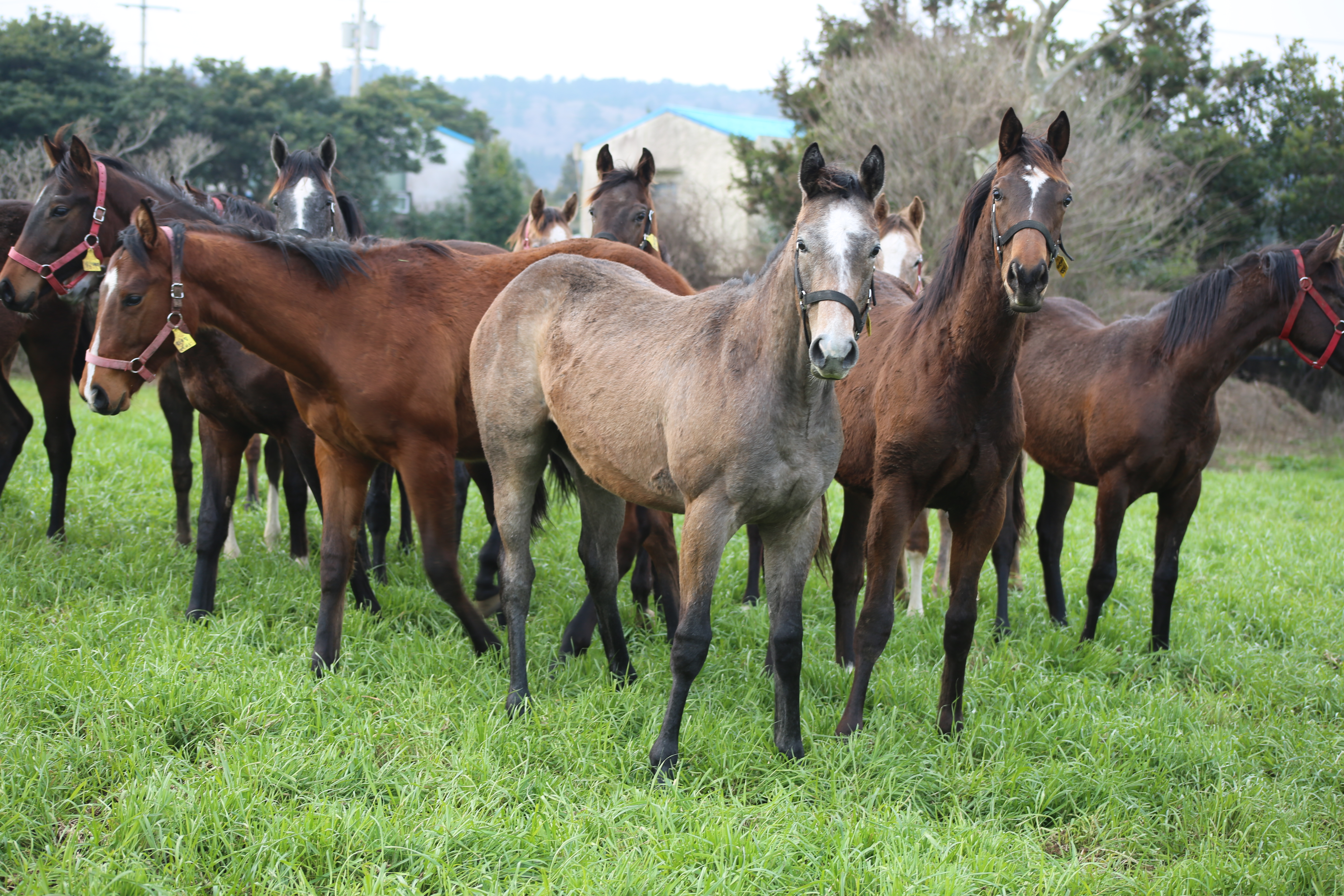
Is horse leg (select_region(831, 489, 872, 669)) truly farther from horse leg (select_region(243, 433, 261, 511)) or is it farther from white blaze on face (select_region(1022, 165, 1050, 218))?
horse leg (select_region(243, 433, 261, 511))

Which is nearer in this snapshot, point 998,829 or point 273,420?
point 998,829

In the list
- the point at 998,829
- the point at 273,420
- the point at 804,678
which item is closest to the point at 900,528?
the point at 804,678

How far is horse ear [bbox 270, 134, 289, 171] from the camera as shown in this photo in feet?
21.9

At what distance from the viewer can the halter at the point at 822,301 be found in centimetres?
296

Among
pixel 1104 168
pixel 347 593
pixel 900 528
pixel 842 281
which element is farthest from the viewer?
pixel 1104 168

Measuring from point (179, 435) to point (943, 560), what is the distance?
552cm

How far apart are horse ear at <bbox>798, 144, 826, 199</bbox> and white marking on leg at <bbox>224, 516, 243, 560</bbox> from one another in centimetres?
462

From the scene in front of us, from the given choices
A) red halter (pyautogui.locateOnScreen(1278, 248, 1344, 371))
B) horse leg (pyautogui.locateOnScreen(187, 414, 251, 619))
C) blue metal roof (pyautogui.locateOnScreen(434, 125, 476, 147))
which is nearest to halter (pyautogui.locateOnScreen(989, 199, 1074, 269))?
red halter (pyautogui.locateOnScreen(1278, 248, 1344, 371))

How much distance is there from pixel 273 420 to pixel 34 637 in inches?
56.2

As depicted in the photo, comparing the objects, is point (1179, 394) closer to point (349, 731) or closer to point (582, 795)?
point (582, 795)

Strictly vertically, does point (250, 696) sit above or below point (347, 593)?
above

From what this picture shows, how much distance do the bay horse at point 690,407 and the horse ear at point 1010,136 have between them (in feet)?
2.75

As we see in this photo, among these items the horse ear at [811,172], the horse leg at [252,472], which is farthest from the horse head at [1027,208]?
the horse leg at [252,472]

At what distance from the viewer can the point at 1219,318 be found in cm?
509
